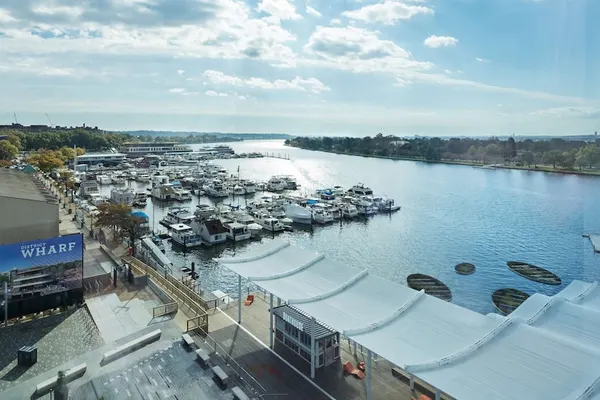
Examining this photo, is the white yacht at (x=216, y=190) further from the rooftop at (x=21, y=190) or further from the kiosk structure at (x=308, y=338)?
the kiosk structure at (x=308, y=338)

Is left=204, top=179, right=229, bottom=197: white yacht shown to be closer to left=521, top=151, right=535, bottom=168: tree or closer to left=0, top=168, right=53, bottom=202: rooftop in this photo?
left=0, top=168, right=53, bottom=202: rooftop

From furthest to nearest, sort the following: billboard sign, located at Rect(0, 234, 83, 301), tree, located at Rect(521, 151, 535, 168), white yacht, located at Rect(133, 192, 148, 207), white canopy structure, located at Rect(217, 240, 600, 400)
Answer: tree, located at Rect(521, 151, 535, 168) → white yacht, located at Rect(133, 192, 148, 207) → billboard sign, located at Rect(0, 234, 83, 301) → white canopy structure, located at Rect(217, 240, 600, 400)

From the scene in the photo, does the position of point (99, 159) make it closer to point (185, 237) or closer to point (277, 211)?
point (277, 211)

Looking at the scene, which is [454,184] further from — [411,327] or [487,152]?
[411,327]

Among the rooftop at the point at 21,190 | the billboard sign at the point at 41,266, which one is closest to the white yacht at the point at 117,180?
the rooftop at the point at 21,190

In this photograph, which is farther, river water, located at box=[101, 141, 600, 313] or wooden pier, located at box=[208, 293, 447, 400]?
river water, located at box=[101, 141, 600, 313]

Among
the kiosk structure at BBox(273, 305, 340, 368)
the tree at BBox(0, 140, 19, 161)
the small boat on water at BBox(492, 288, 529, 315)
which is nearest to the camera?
the kiosk structure at BBox(273, 305, 340, 368)

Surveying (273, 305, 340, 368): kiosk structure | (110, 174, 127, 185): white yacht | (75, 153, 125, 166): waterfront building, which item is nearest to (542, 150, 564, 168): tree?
(273, 305, 340, 368): kiosk structure
